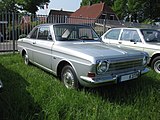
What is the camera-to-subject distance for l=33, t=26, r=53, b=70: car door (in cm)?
558

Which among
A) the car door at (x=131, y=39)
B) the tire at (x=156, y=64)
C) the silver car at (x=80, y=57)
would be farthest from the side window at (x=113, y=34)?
the silver car at (x=80, y=57)

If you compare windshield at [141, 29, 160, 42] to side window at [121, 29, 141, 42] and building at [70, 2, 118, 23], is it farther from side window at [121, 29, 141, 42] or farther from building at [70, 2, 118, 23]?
building at [70, 2, 118, 23]

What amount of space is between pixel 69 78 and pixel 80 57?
2.27 ft

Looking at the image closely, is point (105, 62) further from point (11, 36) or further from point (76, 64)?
point (11, 36)

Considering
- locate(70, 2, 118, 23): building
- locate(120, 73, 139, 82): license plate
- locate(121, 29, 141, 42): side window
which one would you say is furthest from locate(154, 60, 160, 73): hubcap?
locate(70, 2, 118, 23): building

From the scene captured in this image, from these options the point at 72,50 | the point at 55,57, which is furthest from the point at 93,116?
the point at 55,57

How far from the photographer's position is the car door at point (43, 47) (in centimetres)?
558

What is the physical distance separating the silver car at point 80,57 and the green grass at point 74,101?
37 centimetres

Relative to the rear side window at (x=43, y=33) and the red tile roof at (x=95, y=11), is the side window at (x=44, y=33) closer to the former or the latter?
the rear side window at (x=43, y=33)

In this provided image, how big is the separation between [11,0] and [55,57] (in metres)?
47.7

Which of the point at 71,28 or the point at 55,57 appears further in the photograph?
the point at 71,28

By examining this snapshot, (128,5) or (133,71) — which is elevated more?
(128,5)

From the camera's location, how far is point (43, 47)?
580 centimetres

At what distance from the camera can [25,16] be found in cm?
1076
